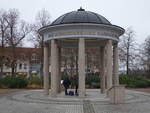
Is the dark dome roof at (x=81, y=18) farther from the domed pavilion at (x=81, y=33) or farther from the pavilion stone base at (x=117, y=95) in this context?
the pavilion stone base at (x=117, y=95)

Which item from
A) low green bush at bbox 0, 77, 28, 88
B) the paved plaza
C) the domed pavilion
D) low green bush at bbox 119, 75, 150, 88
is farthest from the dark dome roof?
low green bush at bbox 119, 75, 150, 88

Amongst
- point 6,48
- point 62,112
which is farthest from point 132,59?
point 62,112

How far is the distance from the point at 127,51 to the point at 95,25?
3258cm

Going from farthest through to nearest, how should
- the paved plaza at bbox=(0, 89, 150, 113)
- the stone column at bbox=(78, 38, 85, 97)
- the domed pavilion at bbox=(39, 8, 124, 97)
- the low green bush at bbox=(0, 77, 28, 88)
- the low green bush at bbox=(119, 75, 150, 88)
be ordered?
the low green bush at bbox=(119, 75, 150, 88) < the low green bush at bbox=(0, 77, 28, 88) < the domed pavilion at bbox=(39, 8, 124, 97) < the stone column at bbox=(78, 38, 85, 97) < the paved plaza at bbox=(0, 89, 150, 113)

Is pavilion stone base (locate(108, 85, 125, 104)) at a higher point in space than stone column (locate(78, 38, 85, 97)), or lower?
lower

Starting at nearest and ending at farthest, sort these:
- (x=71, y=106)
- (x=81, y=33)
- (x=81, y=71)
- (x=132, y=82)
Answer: (x=71, y=106) < (x=81, y=71) < (x=81, y=33) < (x=132, y=82)

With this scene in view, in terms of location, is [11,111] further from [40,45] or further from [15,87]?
[40,45]

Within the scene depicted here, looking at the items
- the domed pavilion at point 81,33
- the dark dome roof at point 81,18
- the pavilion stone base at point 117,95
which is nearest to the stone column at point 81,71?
the domed pavilion at point 81,33

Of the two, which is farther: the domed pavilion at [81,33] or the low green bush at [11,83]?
the low green bush at [11,83]

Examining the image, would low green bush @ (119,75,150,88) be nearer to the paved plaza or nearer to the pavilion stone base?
the paved plaza

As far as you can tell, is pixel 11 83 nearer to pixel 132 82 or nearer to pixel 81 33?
pixel 132 82

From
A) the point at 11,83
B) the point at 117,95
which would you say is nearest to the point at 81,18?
the point at 117,95

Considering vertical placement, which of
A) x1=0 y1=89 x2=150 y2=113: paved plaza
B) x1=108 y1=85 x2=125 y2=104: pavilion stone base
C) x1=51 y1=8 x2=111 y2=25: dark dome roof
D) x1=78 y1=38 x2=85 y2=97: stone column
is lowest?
x1=0 y1=89 x2=150 y2=113: paved plaza

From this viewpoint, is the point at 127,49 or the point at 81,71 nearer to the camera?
the point at 81,71
